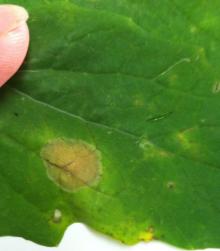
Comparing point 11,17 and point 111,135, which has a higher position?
point 11,17

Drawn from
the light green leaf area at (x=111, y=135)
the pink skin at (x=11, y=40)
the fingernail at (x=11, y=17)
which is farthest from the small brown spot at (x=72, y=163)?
the fingernail at (x=11, y=17)

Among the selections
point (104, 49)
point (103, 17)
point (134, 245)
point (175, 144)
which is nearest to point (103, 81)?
point (104, 49)

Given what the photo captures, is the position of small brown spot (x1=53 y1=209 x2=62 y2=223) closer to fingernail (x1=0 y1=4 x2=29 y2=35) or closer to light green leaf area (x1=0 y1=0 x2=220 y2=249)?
light green leaf area (x1=0 y1=0 x2=220 y2=249)

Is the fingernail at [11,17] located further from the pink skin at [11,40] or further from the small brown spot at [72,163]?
the small brown spot at [72,163]

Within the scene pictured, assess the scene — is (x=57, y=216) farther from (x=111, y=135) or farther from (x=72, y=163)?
(x=111, y=135)

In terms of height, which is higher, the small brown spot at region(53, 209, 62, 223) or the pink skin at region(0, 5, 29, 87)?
the pink skin at region(0, 5, 29, 87)

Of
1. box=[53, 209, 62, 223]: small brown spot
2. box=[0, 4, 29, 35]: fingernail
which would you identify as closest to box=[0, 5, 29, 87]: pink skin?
box=[0, 4, 29, 35]: fingernail

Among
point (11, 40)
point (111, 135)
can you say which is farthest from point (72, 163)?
point (11, 40)
